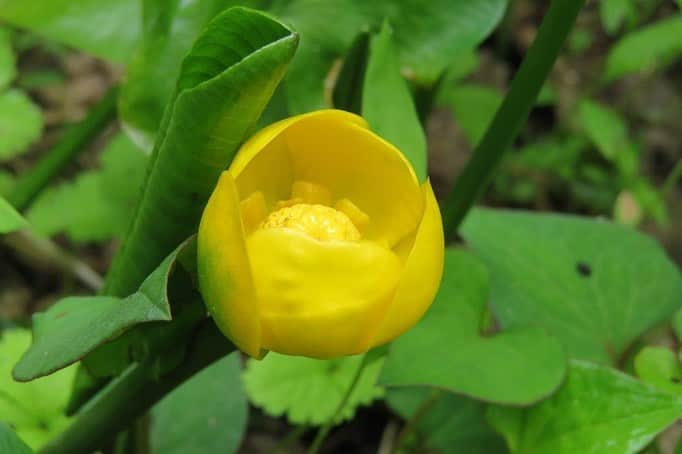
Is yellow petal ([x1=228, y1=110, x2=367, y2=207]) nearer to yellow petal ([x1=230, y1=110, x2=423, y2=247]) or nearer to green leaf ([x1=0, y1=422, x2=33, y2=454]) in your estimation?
yellow petal ([x1=230, y1=110, x2=423, y2=247])

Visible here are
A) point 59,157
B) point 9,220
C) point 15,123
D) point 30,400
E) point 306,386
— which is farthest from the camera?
point 15,123

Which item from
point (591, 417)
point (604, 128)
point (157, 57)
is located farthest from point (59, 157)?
point (604, 128)

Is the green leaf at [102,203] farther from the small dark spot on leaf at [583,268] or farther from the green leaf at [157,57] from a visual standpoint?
the small dark spot on leaf at [583,268]

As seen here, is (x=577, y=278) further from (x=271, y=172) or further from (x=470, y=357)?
(x=271, y=172)

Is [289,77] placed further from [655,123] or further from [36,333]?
[655,123]

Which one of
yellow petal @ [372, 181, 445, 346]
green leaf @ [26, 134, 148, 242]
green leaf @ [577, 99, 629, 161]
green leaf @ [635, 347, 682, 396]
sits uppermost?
yellow petal @ [372, 181, 445, 346]

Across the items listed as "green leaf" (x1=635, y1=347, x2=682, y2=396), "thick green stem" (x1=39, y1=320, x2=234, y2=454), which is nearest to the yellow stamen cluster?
"thick green stem" (x1=39, y1=320, x2=234, y2=454)
